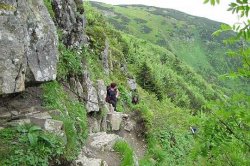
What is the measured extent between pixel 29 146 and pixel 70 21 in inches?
371

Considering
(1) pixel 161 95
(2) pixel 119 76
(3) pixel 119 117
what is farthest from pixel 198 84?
(3) pixel 119 117

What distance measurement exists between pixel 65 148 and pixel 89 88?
815 cm

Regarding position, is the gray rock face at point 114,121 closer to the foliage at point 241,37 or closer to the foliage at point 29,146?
the foliage at point 29,146

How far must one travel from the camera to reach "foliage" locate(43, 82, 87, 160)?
1088 cm

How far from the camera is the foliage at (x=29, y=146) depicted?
867 cm

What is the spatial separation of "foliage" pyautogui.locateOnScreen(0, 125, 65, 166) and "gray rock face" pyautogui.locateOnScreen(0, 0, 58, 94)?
124cm

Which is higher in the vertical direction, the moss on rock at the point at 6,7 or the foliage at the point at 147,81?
the moss on rock at the point at 6,7

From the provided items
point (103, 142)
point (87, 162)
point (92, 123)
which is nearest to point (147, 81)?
point (92, 123)

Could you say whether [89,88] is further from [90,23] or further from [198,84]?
[198,84]

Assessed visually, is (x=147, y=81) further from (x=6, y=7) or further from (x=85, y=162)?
(x=6, y=7)

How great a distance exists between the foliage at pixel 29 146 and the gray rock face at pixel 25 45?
1235 millimetres

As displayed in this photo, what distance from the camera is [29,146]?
906 cm

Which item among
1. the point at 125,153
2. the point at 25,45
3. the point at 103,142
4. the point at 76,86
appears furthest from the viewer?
the point at 76,86

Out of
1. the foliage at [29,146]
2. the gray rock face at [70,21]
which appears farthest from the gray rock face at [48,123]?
the gray rock face at [70,21]
